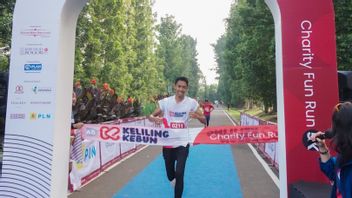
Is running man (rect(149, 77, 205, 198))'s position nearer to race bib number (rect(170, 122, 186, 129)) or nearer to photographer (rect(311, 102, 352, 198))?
race bib number (rect(170, 122, 186, 129))

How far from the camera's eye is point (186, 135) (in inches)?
263

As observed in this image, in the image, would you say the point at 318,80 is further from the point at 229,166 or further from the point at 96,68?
the point at 96,68

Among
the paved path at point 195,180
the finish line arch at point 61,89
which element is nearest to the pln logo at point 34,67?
the finish line arch at point 61,89

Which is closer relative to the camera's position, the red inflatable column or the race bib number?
the red inflatable column

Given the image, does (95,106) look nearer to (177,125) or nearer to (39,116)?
(177,125)

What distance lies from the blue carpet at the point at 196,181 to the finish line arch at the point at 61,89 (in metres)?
1.88

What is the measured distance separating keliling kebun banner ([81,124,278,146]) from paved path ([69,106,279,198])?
3.81 ft

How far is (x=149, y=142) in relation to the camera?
7016 mm

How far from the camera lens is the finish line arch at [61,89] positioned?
5820 mm

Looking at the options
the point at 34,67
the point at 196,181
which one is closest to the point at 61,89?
the point at 34,67

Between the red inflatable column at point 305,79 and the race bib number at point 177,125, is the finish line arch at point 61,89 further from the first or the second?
the race bib number at point 177,125

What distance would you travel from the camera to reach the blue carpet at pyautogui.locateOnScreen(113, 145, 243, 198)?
765 centimetres

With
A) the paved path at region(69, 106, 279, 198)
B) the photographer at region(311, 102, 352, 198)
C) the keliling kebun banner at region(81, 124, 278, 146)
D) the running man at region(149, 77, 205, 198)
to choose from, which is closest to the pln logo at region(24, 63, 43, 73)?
the keliling kebun banner at region(81, 124, 278, 146)

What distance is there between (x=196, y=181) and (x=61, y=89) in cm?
405
